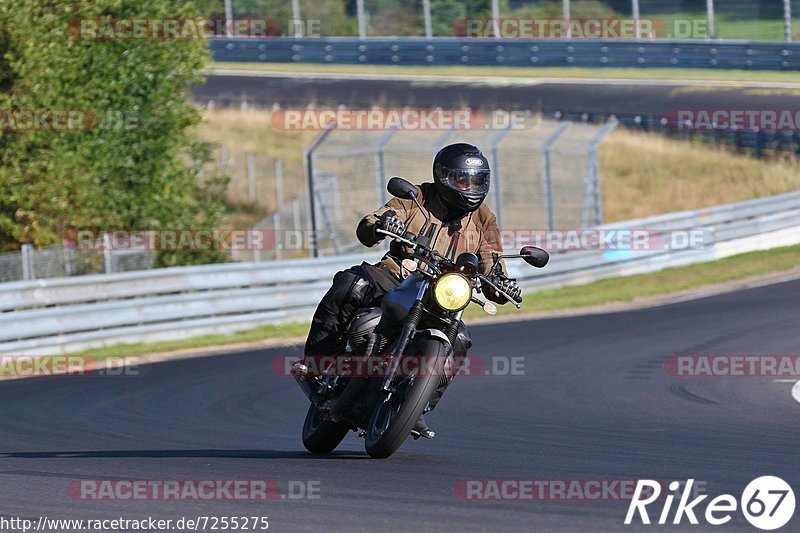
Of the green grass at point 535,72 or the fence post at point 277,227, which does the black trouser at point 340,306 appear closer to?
the fence post at point 277,227

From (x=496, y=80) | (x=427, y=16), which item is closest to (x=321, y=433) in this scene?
(x=496, y=80)

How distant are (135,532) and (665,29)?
1384 inches

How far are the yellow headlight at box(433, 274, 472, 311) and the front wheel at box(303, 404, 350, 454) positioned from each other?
4.57 feet

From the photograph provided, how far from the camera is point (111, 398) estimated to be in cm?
1293

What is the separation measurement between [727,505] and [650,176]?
99.1ft

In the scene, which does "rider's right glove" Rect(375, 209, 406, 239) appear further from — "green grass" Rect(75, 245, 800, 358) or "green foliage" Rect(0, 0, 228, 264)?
"green foliage" Rect(0, 0, 228, 264)

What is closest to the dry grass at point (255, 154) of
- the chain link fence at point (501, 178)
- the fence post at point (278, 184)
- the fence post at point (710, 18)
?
the fence post at point (278, 184)

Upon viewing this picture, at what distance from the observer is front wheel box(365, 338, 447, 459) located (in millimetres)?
7379

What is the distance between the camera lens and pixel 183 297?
19.1 metres

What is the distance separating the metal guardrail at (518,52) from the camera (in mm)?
37438

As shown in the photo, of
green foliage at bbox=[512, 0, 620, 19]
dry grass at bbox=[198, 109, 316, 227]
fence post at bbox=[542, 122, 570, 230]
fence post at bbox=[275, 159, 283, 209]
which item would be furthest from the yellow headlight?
green foliage at bbox=[512, 0, 620, 19]

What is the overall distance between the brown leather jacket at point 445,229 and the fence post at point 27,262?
1150 centimetres

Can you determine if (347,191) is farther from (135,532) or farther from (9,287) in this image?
(135,532)

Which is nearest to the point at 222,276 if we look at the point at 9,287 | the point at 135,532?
the point at 9,287
